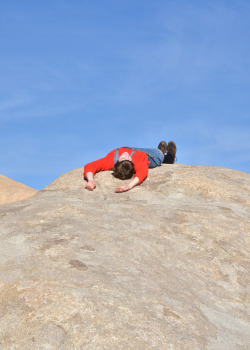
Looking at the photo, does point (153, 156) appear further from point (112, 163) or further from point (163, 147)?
point (163, 147)

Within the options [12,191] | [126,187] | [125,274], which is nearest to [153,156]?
[126,187]

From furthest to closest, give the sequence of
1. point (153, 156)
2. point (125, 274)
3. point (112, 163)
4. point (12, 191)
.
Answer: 1. point (12, 191)
2. point (153, 156)
3. point (112, 163)
4. point (125, 274)

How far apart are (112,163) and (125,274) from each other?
445 centimetres

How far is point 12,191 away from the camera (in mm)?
9508

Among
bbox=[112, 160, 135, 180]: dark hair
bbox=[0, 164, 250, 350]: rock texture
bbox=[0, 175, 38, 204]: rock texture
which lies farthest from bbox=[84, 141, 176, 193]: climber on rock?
bbox=[0, 175, 38, 204]: rock texture

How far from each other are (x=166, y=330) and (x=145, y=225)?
6.57ft

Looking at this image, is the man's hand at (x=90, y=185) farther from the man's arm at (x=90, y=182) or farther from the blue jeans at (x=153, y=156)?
the blue jeans at (x=153, y=156)

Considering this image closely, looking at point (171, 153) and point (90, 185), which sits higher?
point (171, 153)

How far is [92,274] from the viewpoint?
3.11m

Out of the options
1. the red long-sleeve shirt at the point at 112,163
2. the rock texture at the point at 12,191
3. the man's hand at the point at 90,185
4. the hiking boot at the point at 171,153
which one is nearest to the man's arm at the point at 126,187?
the red long-sleeve shirt at the point at 112,163

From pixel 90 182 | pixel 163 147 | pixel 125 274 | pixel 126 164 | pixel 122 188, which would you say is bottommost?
pixel 125 274

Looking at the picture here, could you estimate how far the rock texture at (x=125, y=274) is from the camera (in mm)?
2523

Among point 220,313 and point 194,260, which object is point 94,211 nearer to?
point 194,260

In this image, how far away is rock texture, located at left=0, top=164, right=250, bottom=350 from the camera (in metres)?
2.52
